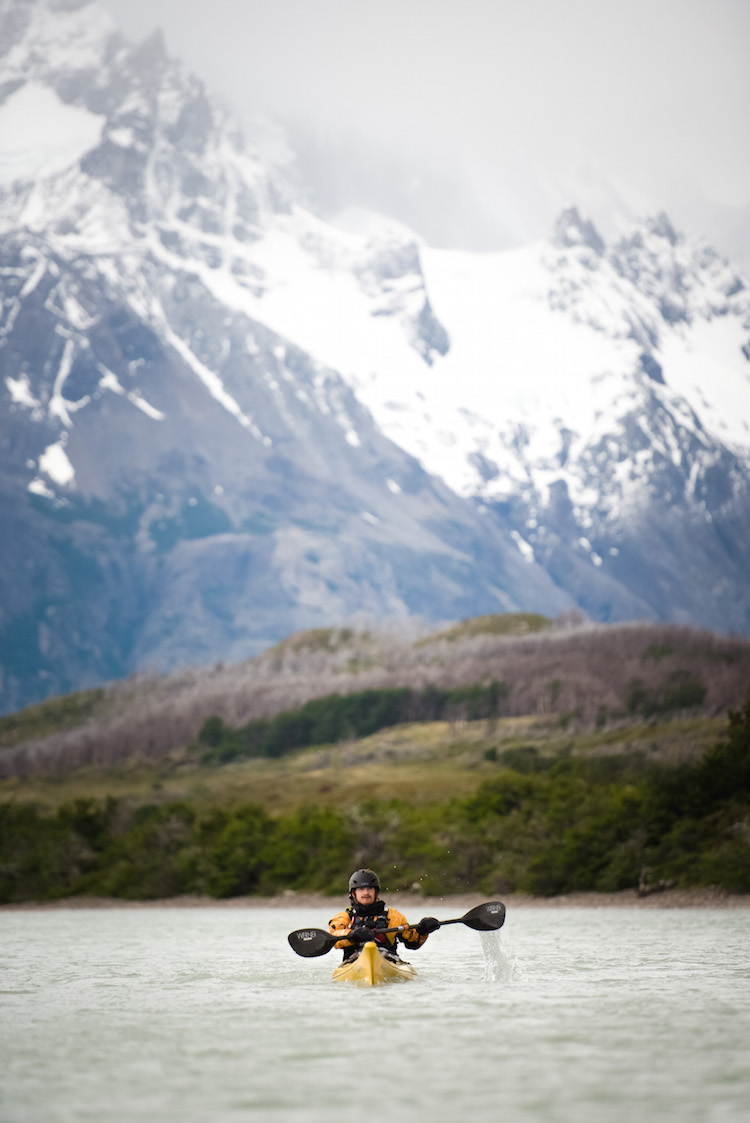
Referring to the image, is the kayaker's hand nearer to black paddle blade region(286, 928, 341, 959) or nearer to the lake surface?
the lake surface

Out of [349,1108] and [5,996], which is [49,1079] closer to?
[349,1108]

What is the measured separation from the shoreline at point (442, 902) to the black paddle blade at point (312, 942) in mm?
49801

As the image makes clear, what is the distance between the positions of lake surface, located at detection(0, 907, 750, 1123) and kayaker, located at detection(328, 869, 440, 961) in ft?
4.39

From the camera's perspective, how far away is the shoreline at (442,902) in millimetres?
88206

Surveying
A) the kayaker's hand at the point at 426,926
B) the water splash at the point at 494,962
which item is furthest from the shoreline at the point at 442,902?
the kayaker's hand at the point at 426,926

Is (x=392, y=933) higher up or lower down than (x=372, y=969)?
higher up

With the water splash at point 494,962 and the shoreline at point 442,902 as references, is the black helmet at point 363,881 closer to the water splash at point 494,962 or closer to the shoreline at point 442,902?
the water splash at point 494,962

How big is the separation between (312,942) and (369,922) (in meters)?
1.71

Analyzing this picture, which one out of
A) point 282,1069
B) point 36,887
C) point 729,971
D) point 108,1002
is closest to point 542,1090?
point 282,1069

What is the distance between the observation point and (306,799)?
184 metres

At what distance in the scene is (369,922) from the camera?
39.6m

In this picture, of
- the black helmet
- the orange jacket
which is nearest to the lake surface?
the orange jacket

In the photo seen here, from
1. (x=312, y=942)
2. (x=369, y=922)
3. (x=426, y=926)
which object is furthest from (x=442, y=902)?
(x=369, y=922)

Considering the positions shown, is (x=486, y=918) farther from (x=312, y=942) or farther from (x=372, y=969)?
(x=312, y=942)
